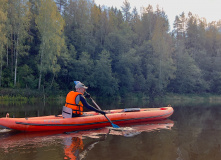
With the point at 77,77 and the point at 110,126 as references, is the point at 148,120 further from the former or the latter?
the point at 77,77

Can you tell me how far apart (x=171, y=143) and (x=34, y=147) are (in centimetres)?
379

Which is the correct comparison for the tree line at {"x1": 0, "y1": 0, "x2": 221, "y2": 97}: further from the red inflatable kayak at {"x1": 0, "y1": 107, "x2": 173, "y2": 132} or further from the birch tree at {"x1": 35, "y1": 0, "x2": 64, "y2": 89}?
the red inflatable kayak at {"x1": 0, "y1": 107, "x2": 173, "y2": 132}

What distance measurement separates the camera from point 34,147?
537 centimetres

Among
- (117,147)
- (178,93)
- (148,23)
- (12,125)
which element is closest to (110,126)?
(117,147)

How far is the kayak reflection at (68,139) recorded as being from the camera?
521 cm

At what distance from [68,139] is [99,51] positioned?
80.9 ft

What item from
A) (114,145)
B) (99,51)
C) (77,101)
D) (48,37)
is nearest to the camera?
(114,145)

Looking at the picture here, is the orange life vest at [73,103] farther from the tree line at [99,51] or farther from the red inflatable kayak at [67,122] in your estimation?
the tree line at [99,51]

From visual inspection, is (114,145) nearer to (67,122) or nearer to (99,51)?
(67,122)

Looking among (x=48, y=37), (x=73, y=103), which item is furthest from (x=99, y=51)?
(x=73, y=103)

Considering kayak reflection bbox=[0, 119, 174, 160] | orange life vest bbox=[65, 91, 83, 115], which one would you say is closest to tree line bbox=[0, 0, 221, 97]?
orange life vest bbox=[65, 91, 83, 115]

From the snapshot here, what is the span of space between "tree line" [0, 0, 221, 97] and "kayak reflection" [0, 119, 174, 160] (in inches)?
630

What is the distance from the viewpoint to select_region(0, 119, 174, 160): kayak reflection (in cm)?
521

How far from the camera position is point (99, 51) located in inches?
1188
